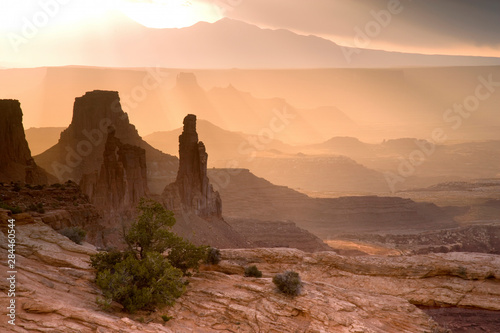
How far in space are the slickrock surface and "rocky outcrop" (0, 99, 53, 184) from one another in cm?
2857

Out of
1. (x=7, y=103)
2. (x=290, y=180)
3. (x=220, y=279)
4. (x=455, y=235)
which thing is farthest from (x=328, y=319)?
(x=290, y=180)

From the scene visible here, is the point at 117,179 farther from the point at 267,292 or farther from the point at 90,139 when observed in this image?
the point at 267,292

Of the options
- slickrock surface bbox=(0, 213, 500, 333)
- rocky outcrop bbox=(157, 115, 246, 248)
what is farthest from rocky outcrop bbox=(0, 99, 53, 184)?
slickrock surface bbox=(0, 213, 500, 333)

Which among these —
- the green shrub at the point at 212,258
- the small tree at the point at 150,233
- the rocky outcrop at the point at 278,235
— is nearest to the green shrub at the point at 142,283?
the small tree at the point at 150,233

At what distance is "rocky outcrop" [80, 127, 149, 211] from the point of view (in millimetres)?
52750

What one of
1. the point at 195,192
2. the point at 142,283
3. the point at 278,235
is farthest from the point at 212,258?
the point at 278,235

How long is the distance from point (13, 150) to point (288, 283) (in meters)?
42.2

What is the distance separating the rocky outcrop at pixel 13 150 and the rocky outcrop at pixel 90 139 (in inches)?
497

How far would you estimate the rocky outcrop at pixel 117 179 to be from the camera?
52750 mm

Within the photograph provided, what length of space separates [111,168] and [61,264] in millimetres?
34340

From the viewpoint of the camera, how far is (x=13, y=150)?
175ft

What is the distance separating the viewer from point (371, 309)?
22.7 metres

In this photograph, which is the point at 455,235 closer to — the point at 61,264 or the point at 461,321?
the point at 461,321

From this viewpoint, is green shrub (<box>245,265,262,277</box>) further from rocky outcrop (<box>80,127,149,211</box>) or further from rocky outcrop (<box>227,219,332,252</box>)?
rocky outcrop (<box>227,219,332,252</box>)
